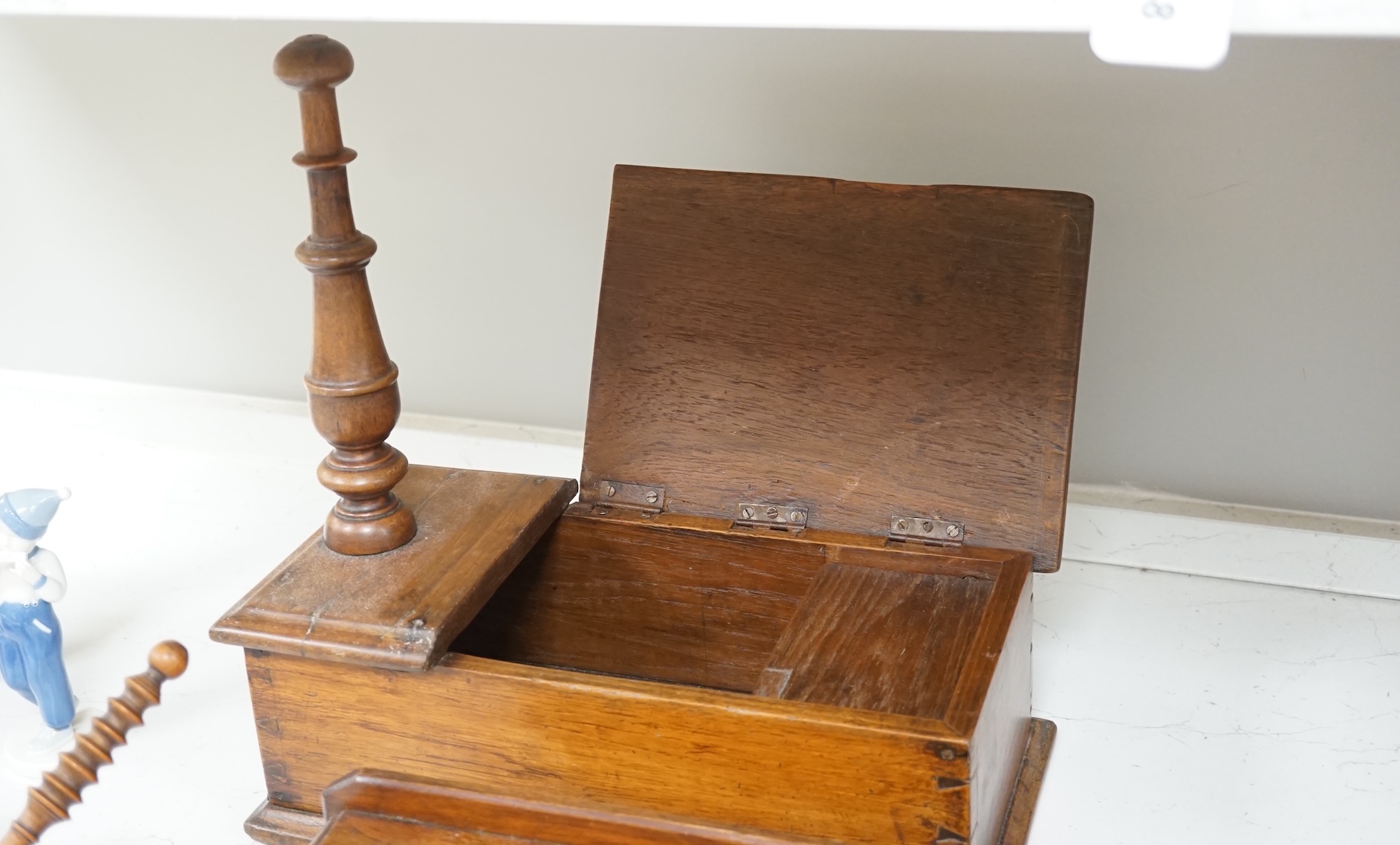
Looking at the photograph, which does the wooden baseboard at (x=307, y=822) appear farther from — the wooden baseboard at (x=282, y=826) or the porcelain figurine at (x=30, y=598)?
the porcelain figurine at (x=30, y=598)

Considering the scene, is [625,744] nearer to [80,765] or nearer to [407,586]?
[407,586]

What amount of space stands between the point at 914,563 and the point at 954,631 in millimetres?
122

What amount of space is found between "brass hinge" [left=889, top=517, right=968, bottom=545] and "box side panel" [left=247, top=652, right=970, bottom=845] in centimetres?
37

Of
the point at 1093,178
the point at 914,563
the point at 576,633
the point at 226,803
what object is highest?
the point at 1093,178

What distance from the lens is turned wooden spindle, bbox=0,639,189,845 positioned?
1171 millimetres

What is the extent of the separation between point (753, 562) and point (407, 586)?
0.39m

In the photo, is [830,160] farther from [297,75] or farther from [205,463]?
[205,463]

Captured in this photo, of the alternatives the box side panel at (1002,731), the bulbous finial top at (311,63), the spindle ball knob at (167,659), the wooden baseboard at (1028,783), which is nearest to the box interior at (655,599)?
the box side panel at (1002,731)

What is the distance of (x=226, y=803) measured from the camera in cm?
146

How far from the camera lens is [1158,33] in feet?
2.80

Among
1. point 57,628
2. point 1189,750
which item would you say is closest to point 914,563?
point 1189,750

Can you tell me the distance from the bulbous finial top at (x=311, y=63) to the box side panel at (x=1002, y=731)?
762 millimetres

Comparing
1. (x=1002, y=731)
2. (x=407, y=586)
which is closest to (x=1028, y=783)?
(x=1002, y=731)

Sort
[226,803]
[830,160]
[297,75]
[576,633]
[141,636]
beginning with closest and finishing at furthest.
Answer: [297,75] → [226,803] → [576,633] → [141,636] → [830,160]
